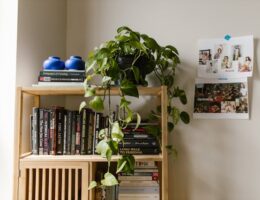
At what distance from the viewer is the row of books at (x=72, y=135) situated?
1334 mm

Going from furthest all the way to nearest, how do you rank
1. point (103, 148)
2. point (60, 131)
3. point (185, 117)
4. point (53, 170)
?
point (185, 117) → point (60, 131) → point (53, 170) → point (103, 148)

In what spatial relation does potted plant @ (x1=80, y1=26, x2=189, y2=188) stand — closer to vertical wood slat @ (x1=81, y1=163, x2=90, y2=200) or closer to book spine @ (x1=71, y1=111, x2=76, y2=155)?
vertical wood slat @ (x1=81, y1=163, x2=90, y2=200)

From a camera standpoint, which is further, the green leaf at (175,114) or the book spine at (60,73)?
the green leaf at (175,114)

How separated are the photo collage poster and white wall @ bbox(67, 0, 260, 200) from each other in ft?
0.14

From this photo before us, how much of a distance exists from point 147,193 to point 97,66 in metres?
0.70

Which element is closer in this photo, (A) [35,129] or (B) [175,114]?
(A) [35,129]

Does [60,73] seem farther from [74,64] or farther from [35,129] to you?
[35,129]

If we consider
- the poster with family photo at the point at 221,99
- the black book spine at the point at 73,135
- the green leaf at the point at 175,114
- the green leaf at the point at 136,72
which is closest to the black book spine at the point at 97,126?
the black book spine at the point at 73,135

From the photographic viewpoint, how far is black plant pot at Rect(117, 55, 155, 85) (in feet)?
4.22

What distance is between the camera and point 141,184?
4.48 ft

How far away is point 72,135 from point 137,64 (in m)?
0.50

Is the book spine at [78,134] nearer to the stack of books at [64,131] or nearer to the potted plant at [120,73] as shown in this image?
the stack of books at [64,131]

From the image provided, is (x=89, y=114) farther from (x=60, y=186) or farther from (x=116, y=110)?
(x=60, y=186)

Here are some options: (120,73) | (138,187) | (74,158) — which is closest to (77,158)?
(74,158)
